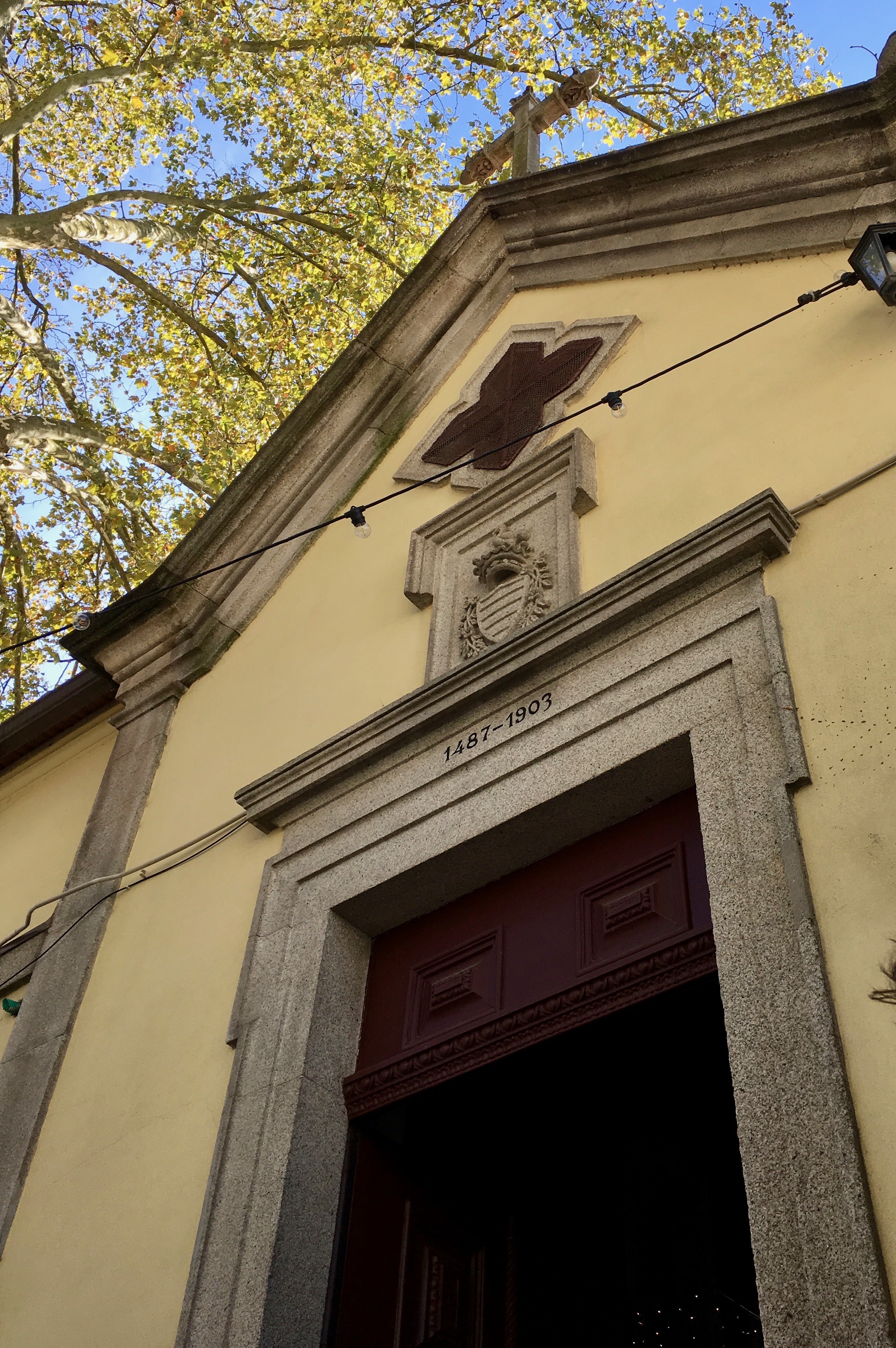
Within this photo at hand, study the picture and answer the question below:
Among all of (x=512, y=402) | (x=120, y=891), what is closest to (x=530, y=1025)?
(x=120, y=891)

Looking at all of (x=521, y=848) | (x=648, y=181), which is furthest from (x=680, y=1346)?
(x=648, y=181)

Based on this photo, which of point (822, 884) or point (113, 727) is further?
point (113, 727)

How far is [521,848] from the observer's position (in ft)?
16.2

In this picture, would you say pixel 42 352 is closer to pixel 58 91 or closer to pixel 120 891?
pixel 58 91

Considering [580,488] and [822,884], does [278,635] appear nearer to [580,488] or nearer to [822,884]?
[580,488]

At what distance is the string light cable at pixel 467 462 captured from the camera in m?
5.34

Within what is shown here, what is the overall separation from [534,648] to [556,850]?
2.48 ft

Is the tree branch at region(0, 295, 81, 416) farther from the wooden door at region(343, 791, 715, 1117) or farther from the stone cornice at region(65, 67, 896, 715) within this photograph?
the wooden door at region(343, 791, 715, 1117)

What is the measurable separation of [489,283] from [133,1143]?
4.72m

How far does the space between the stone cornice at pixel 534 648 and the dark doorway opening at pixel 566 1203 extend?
1.36 metres

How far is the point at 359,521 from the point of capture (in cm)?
625

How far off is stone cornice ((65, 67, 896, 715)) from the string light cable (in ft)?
0.21

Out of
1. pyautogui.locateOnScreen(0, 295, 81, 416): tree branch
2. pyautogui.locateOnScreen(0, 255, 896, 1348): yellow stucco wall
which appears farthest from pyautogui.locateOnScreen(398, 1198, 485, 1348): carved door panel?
pyautogui.locateOnScreen(0, 295, 81, 416): tree branch

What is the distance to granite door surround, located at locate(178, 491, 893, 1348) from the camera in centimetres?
327
